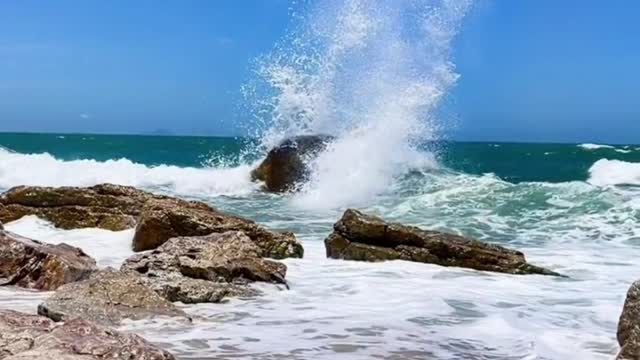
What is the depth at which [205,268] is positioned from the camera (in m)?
6.68

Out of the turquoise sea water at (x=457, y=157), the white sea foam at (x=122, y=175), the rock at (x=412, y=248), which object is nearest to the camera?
the rock at (x=412, y=248)

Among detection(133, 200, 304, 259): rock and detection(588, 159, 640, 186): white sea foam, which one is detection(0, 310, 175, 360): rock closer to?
detection(133, 200, 304, 259): rock

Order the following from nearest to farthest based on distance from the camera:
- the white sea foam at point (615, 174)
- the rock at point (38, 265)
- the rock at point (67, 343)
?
the rock at point (67, 343) → the rock at point (38, 265) → the white sea foam at point (615, 174)

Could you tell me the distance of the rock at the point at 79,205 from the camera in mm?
10445

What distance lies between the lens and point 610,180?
22266mm

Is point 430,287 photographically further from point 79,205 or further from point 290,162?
point 290,162

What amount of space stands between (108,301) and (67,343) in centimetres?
187

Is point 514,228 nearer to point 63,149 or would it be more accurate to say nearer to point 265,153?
point 265,153

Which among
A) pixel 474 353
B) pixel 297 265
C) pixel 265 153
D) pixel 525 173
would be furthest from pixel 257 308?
pixel 525 173

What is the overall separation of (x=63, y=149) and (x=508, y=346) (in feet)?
175

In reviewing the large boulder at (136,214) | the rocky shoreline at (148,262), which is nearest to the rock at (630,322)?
the rocky shoreline at (148,262)

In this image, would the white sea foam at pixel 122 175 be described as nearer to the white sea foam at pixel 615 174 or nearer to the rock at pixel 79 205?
the rock at pixel 79 205

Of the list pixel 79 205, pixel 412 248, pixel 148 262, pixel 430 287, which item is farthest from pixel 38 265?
pixel 79 205

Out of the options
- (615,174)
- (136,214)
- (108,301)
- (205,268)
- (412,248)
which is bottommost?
(108,301)
